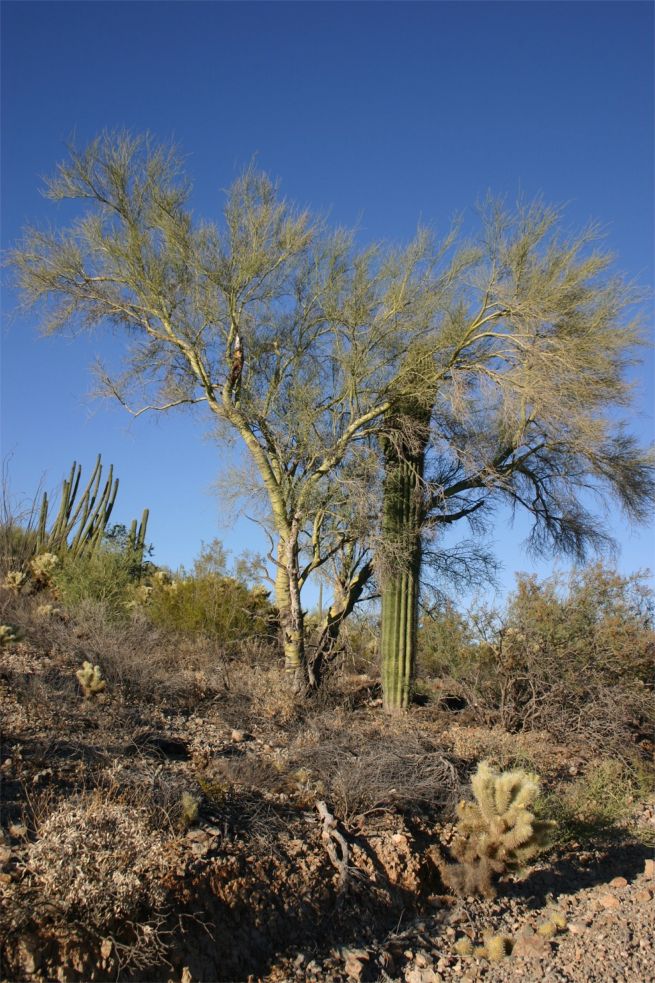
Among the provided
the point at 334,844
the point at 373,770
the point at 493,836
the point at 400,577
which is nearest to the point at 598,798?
the point at 493,836

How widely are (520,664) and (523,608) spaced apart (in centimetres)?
67

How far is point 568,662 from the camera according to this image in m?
9.78

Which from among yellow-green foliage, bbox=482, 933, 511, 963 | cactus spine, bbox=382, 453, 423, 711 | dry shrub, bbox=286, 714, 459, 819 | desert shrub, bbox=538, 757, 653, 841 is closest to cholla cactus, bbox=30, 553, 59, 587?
cactus spine, bbox=382, 453, 423, 711

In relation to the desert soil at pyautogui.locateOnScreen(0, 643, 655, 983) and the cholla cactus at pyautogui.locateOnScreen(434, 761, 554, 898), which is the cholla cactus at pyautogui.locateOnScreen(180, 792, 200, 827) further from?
the cholla cactus at pyautogui.locateOnScreen(434, 761, 554, 898)

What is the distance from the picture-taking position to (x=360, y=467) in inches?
441

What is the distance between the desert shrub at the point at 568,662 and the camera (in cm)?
946

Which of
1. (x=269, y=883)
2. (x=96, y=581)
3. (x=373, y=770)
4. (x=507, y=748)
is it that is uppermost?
(x=96, y=581)

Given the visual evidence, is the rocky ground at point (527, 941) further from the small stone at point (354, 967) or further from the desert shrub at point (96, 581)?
the desert shrub at point (96, 581)

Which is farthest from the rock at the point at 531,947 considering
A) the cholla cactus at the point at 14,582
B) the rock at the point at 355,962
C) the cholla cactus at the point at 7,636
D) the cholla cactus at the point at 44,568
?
the cholla cactus at the point at 44,568

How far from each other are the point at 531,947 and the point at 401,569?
221 inches

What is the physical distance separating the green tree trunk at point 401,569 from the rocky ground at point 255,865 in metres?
1.99

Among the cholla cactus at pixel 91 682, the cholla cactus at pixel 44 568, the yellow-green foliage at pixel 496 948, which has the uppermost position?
the cholla cactus at pixel 44 568

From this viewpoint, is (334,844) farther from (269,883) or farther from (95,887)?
(95,887)

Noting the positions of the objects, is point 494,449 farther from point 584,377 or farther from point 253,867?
point 253,867
